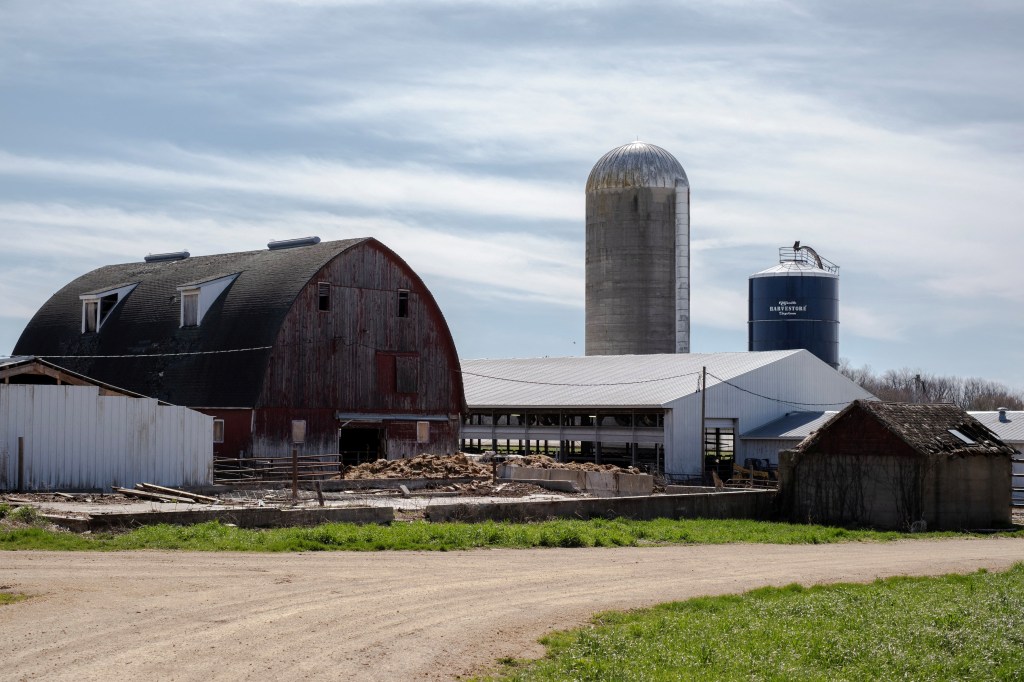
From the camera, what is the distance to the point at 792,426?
54531 millimetres

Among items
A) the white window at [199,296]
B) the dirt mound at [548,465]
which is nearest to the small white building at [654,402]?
the dirt mound at [548,465]

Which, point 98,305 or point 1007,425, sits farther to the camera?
point 98,305

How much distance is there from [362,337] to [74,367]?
517 inches

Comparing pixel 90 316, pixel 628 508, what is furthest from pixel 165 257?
pixel 628 508

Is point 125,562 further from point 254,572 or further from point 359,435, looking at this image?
point 359,435

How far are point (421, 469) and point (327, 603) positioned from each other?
2653cm

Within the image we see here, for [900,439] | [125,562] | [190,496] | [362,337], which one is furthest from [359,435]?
[125,562]

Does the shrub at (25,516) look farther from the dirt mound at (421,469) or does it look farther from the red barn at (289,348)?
the red barn at (289,348)

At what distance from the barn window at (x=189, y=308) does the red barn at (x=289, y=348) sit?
0.23 ft

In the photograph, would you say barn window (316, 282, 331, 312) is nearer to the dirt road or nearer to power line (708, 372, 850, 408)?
power line (708, 372, 850, 408)

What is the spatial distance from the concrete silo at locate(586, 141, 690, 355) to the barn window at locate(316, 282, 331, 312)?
26180mm

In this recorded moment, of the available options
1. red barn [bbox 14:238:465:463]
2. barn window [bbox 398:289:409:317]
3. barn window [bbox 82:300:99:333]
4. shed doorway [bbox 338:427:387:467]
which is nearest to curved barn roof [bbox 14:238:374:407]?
red barn [bbox 14:238:465:463]

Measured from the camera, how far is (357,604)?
51.0ft

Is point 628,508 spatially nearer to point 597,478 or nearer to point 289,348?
point 597,478
